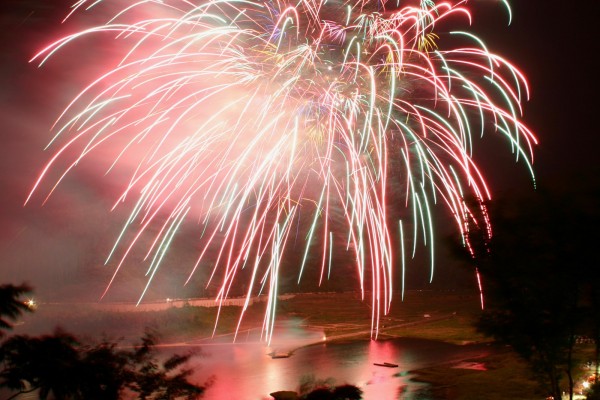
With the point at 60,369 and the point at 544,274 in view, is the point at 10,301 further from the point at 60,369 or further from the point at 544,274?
the point at 544,274

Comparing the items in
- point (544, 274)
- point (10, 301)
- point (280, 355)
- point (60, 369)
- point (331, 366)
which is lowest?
point (331, 366)

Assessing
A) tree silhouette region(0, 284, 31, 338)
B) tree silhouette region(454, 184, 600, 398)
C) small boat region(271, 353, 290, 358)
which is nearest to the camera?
tree silhouette region(0, 284, 31, 338)

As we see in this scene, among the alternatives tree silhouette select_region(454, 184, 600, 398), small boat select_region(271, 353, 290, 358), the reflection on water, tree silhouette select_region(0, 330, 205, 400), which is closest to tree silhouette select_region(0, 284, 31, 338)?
tree silhouette select_region(0, 330, 205, 400)

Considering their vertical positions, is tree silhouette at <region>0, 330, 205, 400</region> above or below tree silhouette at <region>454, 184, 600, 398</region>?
below

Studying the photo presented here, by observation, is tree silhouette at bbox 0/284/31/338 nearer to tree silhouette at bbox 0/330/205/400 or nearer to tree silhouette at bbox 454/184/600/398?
tree silhouette at bbox 0/330/205/400

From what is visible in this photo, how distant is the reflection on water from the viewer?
14.0m

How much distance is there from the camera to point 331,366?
17.9 m

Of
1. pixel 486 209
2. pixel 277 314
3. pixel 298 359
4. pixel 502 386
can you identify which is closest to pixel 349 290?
pixel 277 314

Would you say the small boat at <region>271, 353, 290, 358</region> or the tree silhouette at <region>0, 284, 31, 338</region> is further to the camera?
the small boat at <region>271, 353, 290, 358</region>

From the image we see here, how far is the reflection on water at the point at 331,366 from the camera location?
13984 millimetres

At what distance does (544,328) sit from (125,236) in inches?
1007

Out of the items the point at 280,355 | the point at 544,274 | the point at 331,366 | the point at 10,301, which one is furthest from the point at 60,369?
the point at 280,355

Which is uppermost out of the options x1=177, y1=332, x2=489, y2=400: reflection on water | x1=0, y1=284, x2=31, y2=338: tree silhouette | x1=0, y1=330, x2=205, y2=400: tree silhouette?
x1=0, y1=284, x2=31, y2=338: tree silhouette

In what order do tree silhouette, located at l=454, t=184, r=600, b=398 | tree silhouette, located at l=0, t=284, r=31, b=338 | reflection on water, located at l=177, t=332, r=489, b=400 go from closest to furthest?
tree silhouette, located at l=0, t=284, r=31, b=338 < tree silhouette, located at l=454, t=184, r=600, b=398 < reflection on water, located at l=177, t=332, r=489, b=400
